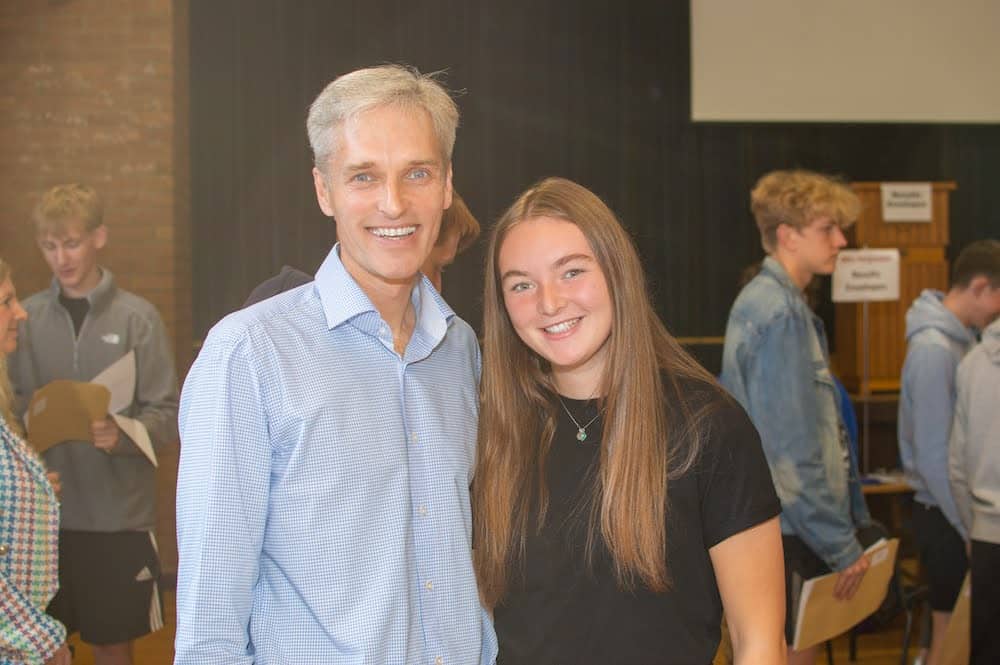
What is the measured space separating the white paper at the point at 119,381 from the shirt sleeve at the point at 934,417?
2.63 metres

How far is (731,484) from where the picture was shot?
153cm

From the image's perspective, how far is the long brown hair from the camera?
153cm

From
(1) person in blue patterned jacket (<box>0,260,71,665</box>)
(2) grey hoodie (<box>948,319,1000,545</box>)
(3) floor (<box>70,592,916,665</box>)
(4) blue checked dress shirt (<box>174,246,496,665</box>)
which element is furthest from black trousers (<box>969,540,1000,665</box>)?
(1) person in blue patterned jacket (<box>0,260,71,665</box>)

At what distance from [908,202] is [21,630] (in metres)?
5.21

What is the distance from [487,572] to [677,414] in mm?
Result: 395

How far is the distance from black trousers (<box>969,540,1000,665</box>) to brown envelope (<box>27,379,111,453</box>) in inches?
105

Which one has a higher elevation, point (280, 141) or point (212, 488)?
point (280, 141)

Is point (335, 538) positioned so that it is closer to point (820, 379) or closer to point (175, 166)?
point (820, 379)

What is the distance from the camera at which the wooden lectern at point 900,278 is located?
19.1ft

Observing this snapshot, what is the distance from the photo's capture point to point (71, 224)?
Result: 10.1ft

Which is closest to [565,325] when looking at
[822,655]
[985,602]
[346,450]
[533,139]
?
[346,450]

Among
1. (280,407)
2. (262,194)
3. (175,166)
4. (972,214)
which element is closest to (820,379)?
(280,407)

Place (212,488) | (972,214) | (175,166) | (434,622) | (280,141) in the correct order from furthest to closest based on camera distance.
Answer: (972,214) < (280,141) < (175,166) < (434,622) < (212,488)

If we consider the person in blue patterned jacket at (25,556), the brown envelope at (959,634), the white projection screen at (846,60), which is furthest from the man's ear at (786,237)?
the white projection screen at (846,60)
